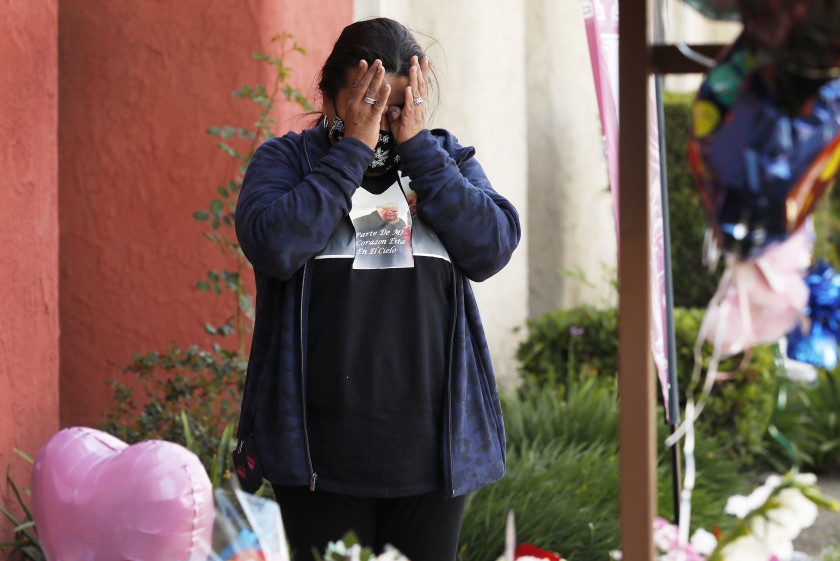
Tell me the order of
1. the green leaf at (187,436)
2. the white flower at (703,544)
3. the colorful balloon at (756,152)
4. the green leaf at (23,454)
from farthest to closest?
the green leaf at (187,436) → the green leaf at (23,454) → the white flower at (703,544) → the colorful balloon at (756,152)

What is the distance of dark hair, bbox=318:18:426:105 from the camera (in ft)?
7.51

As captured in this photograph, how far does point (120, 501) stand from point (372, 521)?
0.53m

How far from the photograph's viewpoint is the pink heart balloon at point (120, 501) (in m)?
2.34

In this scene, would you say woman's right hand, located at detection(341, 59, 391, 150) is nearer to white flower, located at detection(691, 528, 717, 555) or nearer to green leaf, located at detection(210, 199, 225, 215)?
white flower, located at detection(691, 528, 717, 555)

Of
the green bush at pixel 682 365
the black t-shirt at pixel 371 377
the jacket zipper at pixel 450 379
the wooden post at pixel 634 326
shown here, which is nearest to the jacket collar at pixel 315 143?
the black t-shirt at pixel 371 377

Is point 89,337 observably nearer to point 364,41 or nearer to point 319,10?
point 319,10

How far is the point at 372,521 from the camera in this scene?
231 centimetres

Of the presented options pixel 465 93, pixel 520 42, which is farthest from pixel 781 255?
pixel 520 42

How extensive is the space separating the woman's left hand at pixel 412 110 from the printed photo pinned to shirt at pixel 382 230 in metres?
0.13

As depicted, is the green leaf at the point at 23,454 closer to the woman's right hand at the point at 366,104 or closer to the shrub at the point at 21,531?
Answer: the shrub at the point at 21,531

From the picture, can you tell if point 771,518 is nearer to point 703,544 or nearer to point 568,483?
point 703,544

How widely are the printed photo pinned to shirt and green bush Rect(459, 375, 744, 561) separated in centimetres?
152

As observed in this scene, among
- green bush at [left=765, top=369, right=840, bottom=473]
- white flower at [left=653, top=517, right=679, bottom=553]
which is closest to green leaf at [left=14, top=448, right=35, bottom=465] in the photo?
white flower at [left=653, top=517, right=679, bottom=553]

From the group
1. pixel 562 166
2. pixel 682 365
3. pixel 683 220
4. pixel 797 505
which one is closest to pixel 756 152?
pixel 797 505
